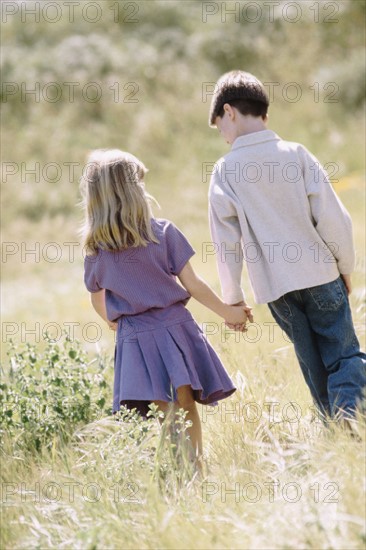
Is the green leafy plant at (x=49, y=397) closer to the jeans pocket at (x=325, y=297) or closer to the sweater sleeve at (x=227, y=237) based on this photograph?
the sweater sleeve at (x=227, y=237)

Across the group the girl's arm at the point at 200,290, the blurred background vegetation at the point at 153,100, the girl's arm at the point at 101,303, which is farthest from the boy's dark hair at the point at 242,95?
the blurred background vegetation at the point at 153,100

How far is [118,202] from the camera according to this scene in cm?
404

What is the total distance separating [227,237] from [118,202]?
20.8 inches

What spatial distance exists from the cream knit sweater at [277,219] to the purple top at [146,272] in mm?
220

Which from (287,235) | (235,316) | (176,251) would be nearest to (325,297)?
(287,235)

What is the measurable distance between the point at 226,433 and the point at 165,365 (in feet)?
1.33

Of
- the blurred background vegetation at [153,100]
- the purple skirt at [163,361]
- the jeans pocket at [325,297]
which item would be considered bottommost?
the purple skirt at [163,361]

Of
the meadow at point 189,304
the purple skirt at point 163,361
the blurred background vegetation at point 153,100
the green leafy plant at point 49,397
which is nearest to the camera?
the meadow at point 189,304

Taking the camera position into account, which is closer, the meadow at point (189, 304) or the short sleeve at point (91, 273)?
the meadow at point (189, 304)

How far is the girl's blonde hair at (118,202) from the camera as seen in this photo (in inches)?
157

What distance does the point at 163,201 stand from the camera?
1627cm

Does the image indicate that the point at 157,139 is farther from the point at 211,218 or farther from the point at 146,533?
the point at 146,533

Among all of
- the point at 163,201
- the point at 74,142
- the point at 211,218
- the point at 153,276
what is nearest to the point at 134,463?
the point at 153,276

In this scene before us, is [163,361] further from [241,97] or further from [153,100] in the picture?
[153,100]
